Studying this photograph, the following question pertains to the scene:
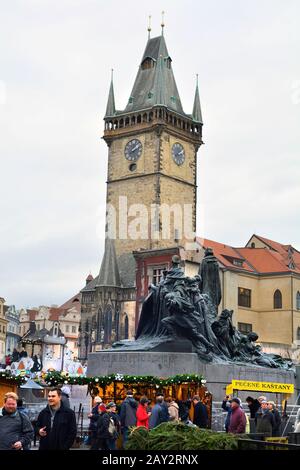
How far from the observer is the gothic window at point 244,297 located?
86375mm

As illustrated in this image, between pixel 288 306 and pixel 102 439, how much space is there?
7210 centimetres

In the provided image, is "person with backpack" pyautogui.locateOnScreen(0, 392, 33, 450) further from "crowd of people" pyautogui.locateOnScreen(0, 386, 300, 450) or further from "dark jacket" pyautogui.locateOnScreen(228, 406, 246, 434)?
"dark jacket" pyautogui.locateOnScreen(228, 406, 246, 434)

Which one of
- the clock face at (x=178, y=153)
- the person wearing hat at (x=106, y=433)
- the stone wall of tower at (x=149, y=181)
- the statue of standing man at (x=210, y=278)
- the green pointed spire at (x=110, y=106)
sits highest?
the green pointed spire at (x=110, y=106)

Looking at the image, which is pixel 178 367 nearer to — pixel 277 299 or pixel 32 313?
pixel 277 299

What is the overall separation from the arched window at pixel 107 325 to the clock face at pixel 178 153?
2036 centimetres

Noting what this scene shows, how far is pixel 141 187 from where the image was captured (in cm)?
9806

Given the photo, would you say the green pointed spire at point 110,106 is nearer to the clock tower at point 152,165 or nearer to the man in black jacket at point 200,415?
the clock tower at point 152,165

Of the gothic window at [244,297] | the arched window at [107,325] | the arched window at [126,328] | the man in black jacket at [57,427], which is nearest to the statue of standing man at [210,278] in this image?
the man in black jacket at [57,427]

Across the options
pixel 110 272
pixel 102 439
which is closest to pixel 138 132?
pixel 110 272

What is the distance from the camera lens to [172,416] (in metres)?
15.9

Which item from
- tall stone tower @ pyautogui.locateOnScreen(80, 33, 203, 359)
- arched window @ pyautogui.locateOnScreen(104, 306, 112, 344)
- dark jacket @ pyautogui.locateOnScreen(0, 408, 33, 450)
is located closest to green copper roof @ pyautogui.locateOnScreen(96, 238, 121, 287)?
tall stone tower @ pyautogui.locateOnScreen(80, 33, 203, 359)

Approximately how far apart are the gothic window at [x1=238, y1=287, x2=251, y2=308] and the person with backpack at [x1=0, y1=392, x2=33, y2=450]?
75966 mm

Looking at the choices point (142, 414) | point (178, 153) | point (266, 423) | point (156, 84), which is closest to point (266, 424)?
point (266, 423)
